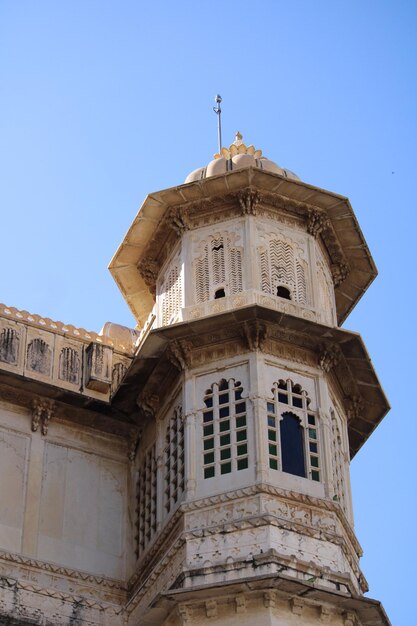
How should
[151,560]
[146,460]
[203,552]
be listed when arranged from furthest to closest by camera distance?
[146,460], [151,560], [203,552]

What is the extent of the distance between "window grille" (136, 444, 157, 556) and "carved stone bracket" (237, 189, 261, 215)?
4.11m

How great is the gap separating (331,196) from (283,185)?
2.64ft

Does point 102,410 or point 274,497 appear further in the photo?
point 102,410

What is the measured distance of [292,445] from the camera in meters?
22.7

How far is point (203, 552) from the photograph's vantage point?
70.7 ft

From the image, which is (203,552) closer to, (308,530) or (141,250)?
(308,530)

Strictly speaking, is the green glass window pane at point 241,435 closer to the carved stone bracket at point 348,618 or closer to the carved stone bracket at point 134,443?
the carved stone bracket at point 134,443

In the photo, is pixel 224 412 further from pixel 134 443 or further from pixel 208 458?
pixel 134 443

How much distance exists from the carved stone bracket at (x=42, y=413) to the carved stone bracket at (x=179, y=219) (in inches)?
139

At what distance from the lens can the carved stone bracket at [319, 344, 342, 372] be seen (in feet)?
77.8

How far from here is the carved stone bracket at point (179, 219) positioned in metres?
25.4

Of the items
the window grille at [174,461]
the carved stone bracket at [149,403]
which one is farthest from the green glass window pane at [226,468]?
the carved stone bracket at [149,403]

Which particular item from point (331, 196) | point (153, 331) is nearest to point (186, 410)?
point (153, 331)

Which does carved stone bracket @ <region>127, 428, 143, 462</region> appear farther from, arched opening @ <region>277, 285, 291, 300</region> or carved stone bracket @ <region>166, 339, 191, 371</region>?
arched opening @ <region>277, 285, 291, 300</region>
